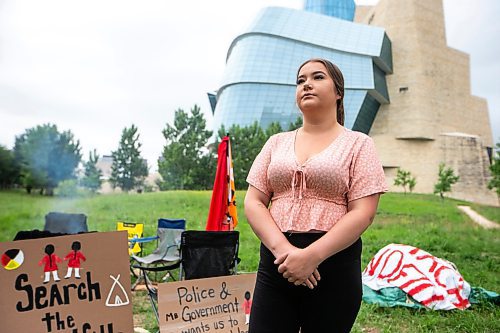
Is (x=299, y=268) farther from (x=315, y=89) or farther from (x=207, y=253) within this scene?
(x=207, y=253)

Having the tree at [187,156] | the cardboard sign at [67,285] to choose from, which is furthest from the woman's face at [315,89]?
the tree at [187,156]

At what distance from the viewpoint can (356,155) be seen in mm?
Answer: 1230

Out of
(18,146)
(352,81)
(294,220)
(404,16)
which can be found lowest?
(294,220)

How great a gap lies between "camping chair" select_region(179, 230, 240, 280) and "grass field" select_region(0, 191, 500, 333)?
0.59 meters

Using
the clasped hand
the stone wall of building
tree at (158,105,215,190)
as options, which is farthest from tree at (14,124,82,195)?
the stone wall of building

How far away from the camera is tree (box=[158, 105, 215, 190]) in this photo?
20.1 metres

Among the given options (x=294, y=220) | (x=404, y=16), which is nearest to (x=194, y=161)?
(x=294, y=220)

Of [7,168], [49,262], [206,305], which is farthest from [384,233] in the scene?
[49,262]

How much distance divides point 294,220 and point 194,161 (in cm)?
1943

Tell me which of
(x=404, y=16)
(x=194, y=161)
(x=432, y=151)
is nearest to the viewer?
(x=194, y=161)

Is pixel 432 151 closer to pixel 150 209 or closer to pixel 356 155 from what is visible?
pixel 150 209

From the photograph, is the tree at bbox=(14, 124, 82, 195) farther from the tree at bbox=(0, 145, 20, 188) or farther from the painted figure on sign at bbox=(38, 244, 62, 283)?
the painted figure on sign at bbox=(38, 244, 62, 283)

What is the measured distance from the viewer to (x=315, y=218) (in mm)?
1187

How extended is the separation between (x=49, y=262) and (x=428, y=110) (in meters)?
35.2
